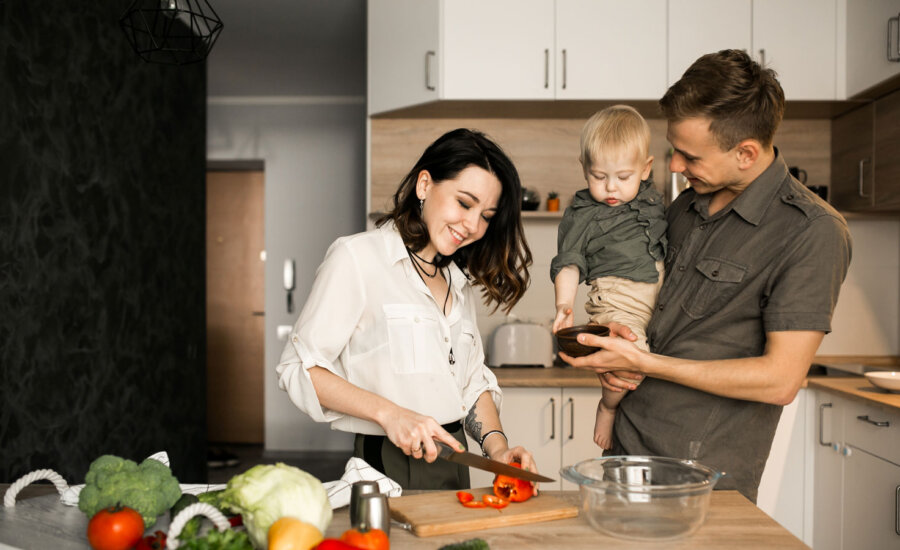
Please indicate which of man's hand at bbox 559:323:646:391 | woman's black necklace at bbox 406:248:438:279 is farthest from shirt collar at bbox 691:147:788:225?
woman's black necklace at bbox 406:248:438:279

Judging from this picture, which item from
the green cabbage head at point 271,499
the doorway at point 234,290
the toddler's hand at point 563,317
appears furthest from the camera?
the doorway at point 234,290

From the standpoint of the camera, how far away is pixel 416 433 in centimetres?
147

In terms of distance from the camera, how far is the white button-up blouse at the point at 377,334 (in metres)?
1.66

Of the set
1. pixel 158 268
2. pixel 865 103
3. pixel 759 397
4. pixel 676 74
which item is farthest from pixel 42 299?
pixel 865 103

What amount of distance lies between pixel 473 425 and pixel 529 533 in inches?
23.2

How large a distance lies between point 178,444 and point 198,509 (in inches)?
130

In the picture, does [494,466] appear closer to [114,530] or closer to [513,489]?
[513,489]

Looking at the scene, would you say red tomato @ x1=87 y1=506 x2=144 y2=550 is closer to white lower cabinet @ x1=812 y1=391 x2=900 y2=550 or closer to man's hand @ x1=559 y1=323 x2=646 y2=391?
man's hand @ x1=559 y1=323 x2=646 y2=391

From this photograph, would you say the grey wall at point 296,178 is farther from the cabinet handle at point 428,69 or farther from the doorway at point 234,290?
the cabinet handle at point 428,69

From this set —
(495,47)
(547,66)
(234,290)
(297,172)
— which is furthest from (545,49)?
(234,290)

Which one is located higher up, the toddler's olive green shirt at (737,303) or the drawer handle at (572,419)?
the toddler's olive green shirt at (737,303)

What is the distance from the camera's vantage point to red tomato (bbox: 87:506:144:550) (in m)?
1.13

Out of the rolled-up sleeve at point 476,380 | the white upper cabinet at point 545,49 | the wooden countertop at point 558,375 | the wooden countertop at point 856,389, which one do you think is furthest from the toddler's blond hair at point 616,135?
the white upper cabinet at point 545,49

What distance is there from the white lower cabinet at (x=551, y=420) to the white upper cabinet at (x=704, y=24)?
4.90 feet
